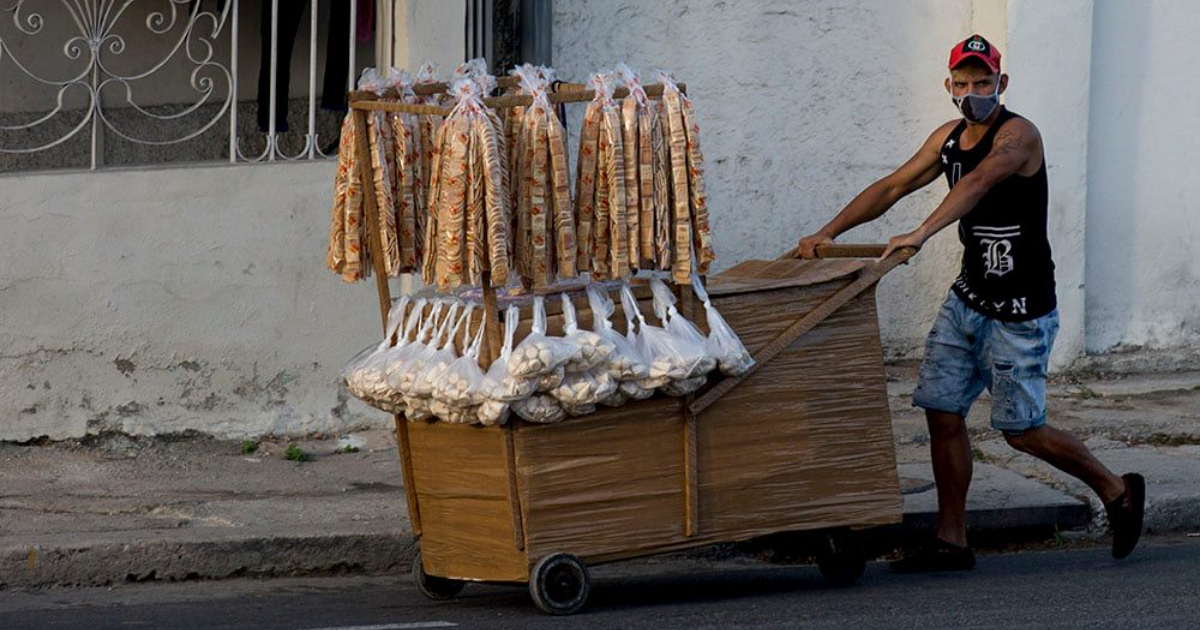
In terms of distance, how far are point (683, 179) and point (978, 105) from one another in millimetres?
1247

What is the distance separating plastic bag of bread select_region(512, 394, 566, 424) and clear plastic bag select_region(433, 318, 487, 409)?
0.11 metres

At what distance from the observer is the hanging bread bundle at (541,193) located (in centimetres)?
479

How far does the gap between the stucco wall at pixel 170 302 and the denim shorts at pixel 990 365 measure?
10.1 ft

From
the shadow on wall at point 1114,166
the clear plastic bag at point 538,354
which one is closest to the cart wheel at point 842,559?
the clear plastic bag at point 538,354

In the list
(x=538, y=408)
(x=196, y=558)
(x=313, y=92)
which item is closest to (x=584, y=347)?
(x=538, y=408)

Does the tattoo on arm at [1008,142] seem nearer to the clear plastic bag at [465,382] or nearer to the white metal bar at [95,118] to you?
the clear plastic bag at [465,382]

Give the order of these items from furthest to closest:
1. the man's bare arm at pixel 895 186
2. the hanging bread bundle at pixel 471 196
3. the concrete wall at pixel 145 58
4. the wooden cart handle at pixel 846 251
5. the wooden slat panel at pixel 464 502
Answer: the concrete wall at pixel 145 58 < the man's bare arm at pixel 895 186 < the wooden cart handle at pixel 846 251 < the wooden slat panel at pixel 464 502 < the hanging bread bundle at pixel 471 196

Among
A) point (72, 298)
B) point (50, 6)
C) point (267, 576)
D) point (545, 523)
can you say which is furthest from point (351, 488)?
point (50, 6)

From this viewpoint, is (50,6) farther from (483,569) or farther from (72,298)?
(483,569)

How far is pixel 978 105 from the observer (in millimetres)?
5566

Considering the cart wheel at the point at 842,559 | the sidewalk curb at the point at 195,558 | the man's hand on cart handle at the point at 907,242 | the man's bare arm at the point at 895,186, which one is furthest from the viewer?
the sidewalk curb at the point at 195,558

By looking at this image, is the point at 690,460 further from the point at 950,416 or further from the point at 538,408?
the point at 950,416

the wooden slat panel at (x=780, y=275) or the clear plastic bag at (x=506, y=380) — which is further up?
the wooden slat panel at (x=780, y=275)

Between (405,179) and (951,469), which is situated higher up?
(405,179)
